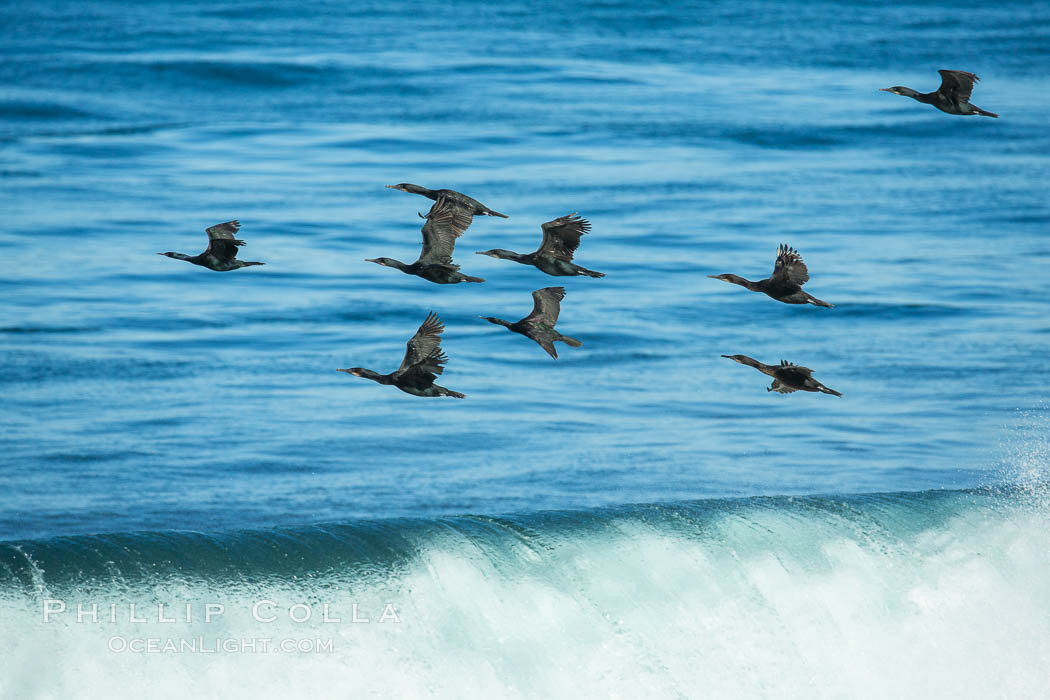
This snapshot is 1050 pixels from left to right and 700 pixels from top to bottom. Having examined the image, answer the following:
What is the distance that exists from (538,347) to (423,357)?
1710cm

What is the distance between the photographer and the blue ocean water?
55.8ft

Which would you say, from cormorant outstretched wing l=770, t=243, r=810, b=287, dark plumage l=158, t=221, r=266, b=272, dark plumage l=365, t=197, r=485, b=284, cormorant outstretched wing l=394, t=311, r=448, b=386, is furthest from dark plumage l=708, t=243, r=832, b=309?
dark plumage l=158, t=221, r=266, b=272

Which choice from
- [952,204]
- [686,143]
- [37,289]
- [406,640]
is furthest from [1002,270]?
[406,640]

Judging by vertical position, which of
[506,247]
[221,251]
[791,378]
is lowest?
[506,247]

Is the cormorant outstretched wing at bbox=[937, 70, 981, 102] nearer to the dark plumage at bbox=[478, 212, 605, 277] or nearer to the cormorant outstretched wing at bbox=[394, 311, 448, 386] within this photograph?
the dark plumage at bbox=[478, 212, 605, 277]

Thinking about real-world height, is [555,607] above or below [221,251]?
below

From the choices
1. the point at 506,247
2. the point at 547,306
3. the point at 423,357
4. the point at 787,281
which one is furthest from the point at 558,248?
the point at 506,247

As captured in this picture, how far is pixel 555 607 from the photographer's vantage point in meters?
16.9

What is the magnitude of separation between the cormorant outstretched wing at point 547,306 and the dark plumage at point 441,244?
513 mm

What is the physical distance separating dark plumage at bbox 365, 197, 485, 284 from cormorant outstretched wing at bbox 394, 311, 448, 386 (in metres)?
0.46

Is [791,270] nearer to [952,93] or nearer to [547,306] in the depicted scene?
[547,306]

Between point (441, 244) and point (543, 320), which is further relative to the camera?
point (441, 244)

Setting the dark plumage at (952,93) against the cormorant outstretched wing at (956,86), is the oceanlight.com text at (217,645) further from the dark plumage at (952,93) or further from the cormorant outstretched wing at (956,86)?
the cormorant outstretched wing at (956,86)

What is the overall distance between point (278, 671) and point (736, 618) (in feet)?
15.8
